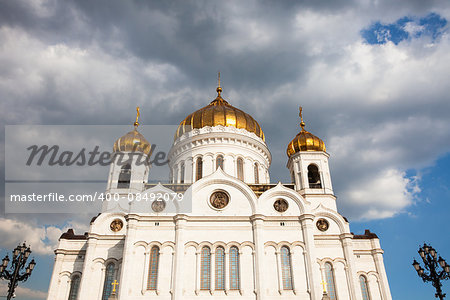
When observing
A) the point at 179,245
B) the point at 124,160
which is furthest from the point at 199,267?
the point at 124,160

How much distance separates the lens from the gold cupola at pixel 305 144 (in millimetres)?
26188

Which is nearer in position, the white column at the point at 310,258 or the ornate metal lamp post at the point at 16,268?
the ornate metal lamp post at the point at 16,268

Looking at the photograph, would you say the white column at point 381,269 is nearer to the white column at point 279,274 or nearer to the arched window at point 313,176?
the arched window at point 313,176

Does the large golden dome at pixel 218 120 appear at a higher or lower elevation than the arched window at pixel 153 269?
higher

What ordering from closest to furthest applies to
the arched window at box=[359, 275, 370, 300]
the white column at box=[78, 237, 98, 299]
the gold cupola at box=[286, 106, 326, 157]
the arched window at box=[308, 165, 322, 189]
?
1. the white column at box=[78, 237, 98, 299]
2. the arched window at box=[359, 275, 370, 300]
3. the arched window at box=[308, 165, 322, 189]
4. the gold cupola at box=[286, 106, 326, 157]

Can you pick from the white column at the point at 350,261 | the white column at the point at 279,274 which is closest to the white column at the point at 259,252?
the white column at the point at 279,274

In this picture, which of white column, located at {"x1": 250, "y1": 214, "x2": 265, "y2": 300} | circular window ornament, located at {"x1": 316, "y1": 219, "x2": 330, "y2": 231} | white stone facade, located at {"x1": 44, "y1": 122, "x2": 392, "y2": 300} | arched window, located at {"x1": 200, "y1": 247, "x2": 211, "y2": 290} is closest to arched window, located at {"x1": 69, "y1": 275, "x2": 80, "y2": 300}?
white stone facade, located at {"x1": 44, "y1": 122, "x2": 392, "y2": 300}

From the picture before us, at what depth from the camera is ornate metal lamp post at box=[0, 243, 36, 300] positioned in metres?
13.0

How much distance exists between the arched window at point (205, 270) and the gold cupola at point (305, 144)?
11416mm

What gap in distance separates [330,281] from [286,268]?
346 centimetres

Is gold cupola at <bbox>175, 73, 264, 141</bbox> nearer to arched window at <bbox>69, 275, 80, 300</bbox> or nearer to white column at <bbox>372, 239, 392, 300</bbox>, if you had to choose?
white column at <bbox>372, 239, 392, 300</bbox>

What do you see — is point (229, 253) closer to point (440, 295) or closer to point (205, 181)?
point (205, 181)

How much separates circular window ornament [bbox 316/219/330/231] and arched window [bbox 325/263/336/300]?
2.47 metres

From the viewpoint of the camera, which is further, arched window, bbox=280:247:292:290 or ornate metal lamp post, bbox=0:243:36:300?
arched window, bbox=280:247:292:290
